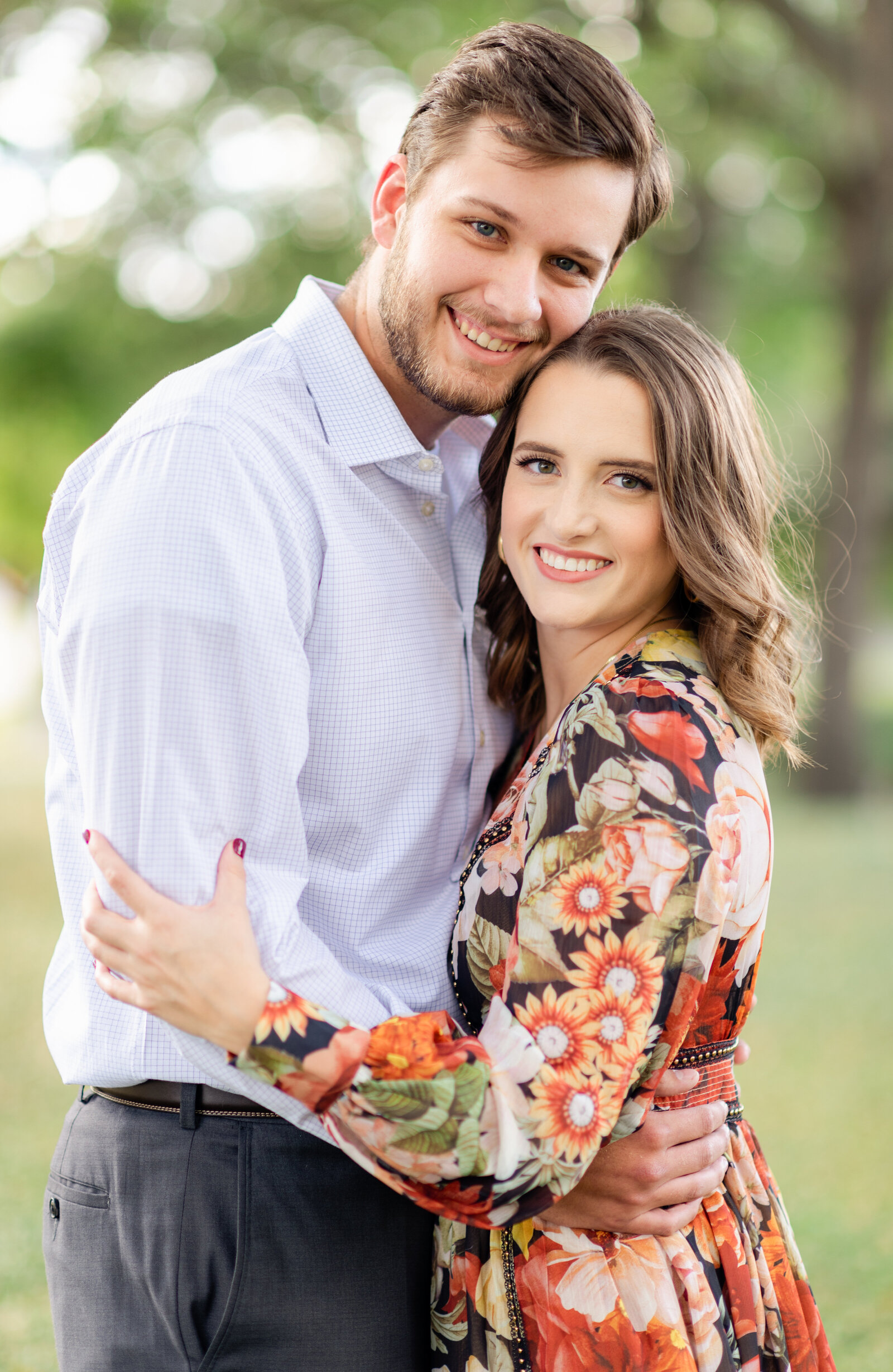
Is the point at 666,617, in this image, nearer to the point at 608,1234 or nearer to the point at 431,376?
the point at 431,376

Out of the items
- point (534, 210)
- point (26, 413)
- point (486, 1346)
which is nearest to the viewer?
point (486, 1346)

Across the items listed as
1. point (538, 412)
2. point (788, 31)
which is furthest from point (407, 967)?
point (788, 31)

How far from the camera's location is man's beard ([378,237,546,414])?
2.15 metres

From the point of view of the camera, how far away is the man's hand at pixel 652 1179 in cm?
180

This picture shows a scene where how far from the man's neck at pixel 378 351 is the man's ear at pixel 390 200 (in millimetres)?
54

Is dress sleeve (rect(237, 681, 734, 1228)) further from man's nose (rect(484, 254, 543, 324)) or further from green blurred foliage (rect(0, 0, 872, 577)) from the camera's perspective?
green blurred foliage (rect(0, 0, 872, 577))

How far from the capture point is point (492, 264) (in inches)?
83.0

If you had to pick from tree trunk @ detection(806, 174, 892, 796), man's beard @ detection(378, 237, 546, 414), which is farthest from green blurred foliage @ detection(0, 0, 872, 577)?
man's beard @ detection(378, 237, 546, 414)

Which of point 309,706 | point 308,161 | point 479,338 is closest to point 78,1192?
point 309,706

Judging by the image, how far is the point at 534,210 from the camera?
2.05 meters

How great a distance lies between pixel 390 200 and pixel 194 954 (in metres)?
1.44

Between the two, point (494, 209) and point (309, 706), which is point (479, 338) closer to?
point (494, 209)

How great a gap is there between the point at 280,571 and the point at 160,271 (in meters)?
12.8

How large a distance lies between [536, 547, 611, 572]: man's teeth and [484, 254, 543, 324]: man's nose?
40cm
